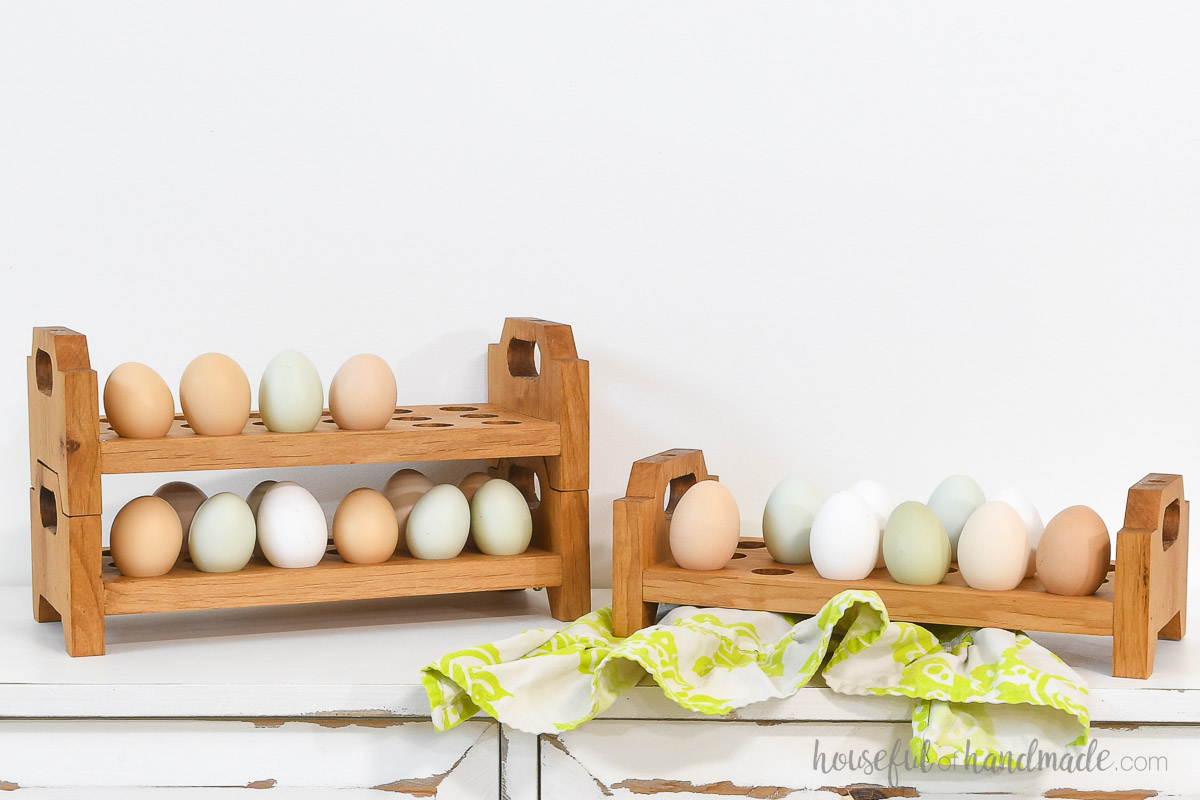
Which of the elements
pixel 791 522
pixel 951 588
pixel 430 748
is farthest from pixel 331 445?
pixel 951 588

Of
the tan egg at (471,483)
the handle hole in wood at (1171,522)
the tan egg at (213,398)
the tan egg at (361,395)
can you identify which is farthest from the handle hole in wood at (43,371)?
the handle hole in wood at (1171,522)

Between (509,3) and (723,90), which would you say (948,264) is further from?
(509,3)

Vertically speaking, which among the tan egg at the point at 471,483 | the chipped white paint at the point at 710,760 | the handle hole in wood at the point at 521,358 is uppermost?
the handle hole in wood at the point at 521,358

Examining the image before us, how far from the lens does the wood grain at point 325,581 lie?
87cm

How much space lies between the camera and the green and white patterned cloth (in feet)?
2.41

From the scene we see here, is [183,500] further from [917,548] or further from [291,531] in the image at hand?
[917,548]

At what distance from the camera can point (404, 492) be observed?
1.00 meters

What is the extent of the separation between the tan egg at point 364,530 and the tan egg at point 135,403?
6.1 inches

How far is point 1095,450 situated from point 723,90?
0.51 meters

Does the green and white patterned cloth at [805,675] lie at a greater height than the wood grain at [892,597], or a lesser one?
lesser

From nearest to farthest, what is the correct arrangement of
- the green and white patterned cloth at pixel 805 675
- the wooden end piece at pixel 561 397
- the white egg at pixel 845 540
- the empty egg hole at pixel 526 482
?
1. the green and white patterned cloth at pixel 805 675
2. the white egg at pixel 845 540
3. the wooden end piece at pixel 561 397
4. the empty egg hole at pixel 526 482

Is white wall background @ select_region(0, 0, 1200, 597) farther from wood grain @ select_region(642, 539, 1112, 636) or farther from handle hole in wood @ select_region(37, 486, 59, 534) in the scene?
wood grain @ select_region(642, 539, 1112, 636)

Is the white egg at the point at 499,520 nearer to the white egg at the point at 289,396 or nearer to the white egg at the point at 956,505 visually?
the white egg at the point at 289,396

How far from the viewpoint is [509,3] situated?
1120 millimetres
